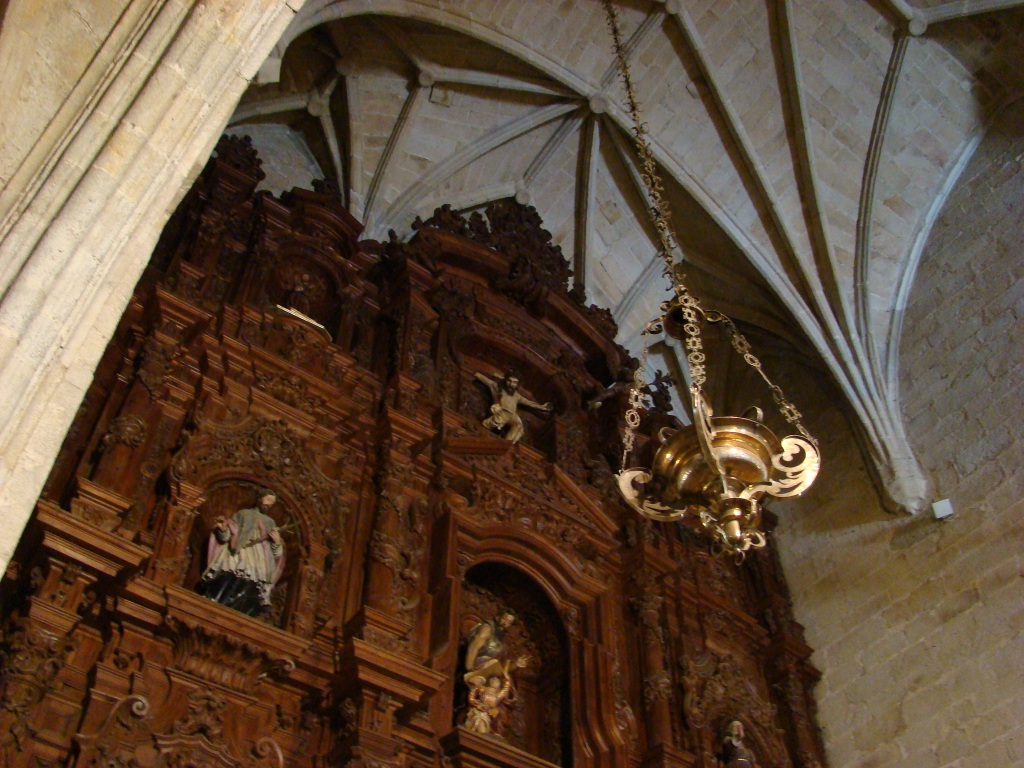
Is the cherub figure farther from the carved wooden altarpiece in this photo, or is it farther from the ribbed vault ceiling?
the ribbed vault ceiling

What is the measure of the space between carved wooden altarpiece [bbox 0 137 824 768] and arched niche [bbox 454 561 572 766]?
0.10 ft

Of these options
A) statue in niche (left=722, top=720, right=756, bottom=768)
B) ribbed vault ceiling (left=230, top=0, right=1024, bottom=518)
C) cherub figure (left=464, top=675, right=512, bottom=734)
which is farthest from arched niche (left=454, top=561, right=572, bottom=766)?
ribbed vault ceiling (left=230, top=0, right=1024, bottom=518)

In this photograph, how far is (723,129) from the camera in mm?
13148

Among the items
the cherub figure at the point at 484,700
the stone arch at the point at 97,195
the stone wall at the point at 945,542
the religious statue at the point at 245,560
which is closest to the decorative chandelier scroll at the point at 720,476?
the cherub figure at the point at 484,700

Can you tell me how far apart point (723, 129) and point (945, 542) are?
6.07 m

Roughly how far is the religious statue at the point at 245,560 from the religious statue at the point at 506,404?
3068 mm

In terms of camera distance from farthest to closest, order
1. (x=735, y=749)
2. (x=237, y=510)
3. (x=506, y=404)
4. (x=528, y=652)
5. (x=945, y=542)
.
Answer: (x=945, y=542), (x=506, y=404), (x=528, y=652), (x=735, y=749), (x=237, y=510)

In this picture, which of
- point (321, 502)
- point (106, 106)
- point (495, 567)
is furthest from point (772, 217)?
point (106, 106)

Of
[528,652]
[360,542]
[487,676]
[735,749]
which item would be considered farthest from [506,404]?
[735,749]

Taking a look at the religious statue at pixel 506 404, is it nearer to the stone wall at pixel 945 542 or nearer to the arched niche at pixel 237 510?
the arched niche at pixel 237 510

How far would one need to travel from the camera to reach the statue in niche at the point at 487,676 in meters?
7.02

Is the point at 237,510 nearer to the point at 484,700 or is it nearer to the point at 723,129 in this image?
the point at 484,700

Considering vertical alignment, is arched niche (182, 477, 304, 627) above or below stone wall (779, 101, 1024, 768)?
below

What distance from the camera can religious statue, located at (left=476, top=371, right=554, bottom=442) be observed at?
955cm
